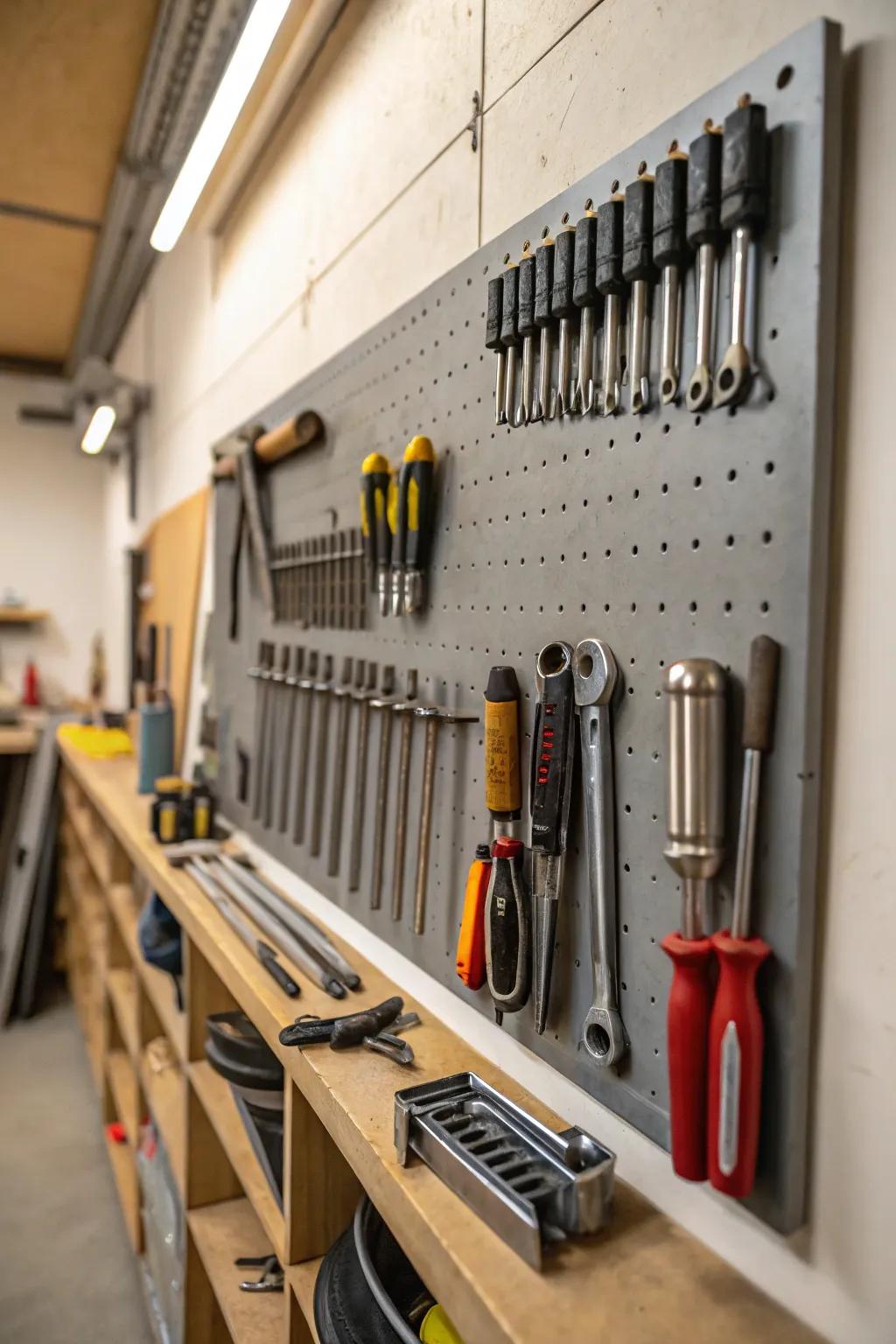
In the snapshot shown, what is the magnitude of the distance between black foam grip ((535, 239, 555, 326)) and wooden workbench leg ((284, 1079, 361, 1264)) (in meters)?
0.96

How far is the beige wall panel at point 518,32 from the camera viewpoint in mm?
975

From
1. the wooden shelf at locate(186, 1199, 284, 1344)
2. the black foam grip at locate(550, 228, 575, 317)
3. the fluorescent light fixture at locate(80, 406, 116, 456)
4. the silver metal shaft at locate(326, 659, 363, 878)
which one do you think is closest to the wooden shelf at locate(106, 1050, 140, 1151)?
the wooden shelf at locate(186, 1199, 284, 1344)

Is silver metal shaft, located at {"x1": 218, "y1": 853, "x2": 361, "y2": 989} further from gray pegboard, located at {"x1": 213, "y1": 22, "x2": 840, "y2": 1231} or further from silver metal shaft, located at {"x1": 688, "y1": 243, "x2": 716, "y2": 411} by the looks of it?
silver metal shaft, located at {"x1": 688, "y1": 243, "x2": 716, "y2": 411}

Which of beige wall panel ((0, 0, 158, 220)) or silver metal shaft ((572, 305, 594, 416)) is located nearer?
A: silver metal shaft ((572, 305, 594, 416))

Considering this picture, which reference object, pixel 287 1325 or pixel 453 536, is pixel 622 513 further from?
pixel 287 1325

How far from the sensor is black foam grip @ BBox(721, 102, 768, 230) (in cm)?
67

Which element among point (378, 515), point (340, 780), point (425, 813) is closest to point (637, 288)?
point (378, 515)

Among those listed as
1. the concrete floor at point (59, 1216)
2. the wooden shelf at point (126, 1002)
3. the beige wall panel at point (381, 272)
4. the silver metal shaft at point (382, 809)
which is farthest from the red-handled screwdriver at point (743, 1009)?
the concrete floor at point (59, 1216)

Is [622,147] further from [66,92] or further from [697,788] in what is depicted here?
[66,92]

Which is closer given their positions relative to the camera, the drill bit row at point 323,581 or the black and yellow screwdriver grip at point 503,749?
the black and yellow screwdriver grip at point 503,749

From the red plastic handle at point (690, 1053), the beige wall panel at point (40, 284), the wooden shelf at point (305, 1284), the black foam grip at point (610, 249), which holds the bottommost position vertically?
the wooden shelf at point (305, 1284)

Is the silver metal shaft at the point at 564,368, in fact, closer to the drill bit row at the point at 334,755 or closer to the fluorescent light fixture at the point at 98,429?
the drill bit row at the point at 334,755

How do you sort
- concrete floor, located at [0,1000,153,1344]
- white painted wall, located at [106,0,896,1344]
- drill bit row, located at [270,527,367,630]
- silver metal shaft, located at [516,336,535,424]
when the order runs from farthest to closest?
concrete floor, located at [0,1000,153,1344] < drill bit row, located at [270,527,367,630] < silver metal shaft, located at [516,336,535,424] < white painted wall, located at [106,0,896,1344]

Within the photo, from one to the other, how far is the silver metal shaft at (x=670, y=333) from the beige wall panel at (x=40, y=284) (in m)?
3.31
